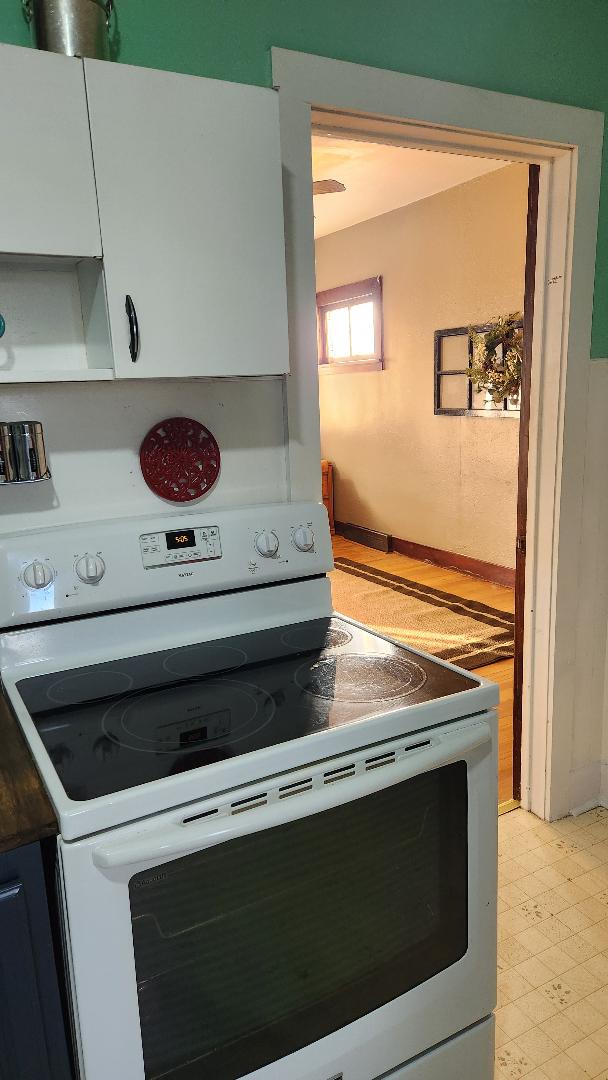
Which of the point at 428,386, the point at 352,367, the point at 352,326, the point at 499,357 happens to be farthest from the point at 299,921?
the point at 352,326

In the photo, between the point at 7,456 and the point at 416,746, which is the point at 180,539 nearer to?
the point at 7,456

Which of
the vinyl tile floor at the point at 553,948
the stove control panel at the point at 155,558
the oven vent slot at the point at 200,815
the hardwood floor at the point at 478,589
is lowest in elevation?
the vinyl tile floor at the point at 553,948

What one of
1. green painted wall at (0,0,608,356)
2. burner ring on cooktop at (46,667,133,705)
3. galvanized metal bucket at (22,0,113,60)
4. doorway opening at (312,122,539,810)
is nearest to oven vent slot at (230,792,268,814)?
burner ring on cooktop at (46,667,133,705)

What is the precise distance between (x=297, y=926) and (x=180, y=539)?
2.49 feet

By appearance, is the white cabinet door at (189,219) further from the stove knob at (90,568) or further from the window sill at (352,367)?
the window sill at (352,367)

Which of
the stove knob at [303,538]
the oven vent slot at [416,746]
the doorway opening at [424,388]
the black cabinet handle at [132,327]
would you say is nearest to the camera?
the oven vent slot at [416,746]

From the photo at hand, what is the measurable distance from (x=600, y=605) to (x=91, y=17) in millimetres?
1963

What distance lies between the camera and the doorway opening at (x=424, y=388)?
4.07m

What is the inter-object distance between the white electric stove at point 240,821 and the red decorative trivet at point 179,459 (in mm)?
84

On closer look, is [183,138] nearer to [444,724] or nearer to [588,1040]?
[444,724]

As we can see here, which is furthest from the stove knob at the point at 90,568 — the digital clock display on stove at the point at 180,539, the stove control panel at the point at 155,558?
the digital clock display on stove at the point at 180,539

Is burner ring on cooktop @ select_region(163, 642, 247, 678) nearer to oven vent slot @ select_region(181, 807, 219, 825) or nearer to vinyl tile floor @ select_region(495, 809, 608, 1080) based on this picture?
oven vent slot @ select_region(181, 807, 219, 825)

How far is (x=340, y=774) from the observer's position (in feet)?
3.54

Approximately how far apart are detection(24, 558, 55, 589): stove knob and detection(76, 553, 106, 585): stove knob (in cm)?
5
